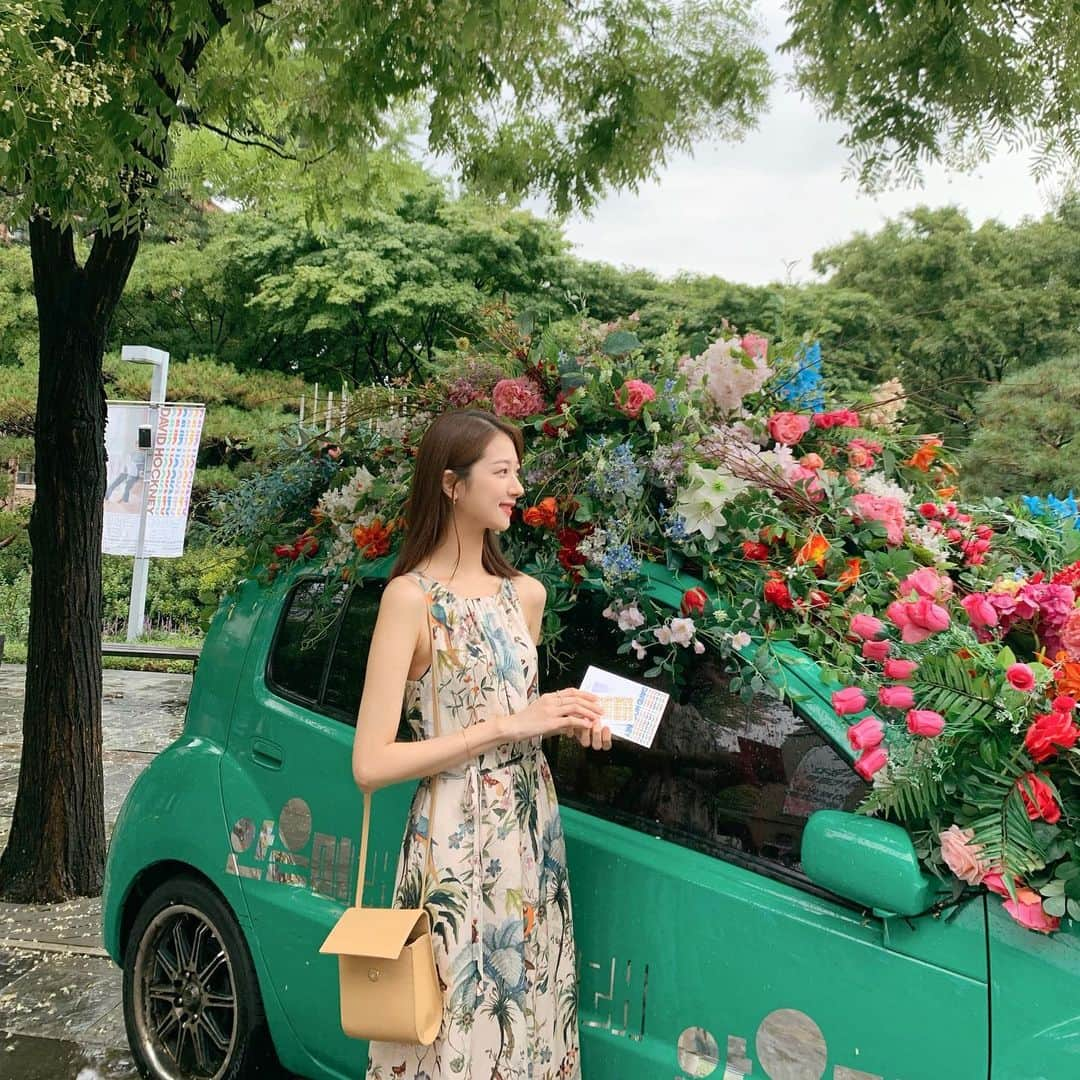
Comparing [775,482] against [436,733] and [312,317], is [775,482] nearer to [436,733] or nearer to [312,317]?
[436,733]

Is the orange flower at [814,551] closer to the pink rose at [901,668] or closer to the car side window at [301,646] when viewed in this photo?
the pink rose at [901,668]

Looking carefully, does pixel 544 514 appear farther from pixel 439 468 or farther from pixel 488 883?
pixel 488 883

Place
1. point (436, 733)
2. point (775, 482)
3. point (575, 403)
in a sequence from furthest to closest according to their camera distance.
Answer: point (575, 403) < point (775, 482) < point (436, 733)

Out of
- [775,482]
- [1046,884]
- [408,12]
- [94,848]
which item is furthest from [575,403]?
[94,848]

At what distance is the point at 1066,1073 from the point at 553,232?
62.9 ft

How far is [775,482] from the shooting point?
2438 millimetres

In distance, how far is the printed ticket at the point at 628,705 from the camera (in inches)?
81.8

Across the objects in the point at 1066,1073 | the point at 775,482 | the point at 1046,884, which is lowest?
the point at 1066,1073

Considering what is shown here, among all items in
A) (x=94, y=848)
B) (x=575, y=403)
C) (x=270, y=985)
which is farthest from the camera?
(x=94, y=848)

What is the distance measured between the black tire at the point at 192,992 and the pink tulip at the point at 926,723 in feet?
6.65

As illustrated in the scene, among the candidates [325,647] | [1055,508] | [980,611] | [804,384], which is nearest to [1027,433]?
[1055,508]

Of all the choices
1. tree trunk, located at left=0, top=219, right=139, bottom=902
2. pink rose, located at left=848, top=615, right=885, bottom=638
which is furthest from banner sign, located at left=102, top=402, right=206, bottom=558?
pink rose, located at left=848, top=615, right=885, bottom=638

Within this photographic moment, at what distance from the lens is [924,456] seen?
9.35 ft

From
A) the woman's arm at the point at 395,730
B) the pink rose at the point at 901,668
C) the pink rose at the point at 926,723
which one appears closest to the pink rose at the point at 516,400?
the woman's arm at the point at 395,730
